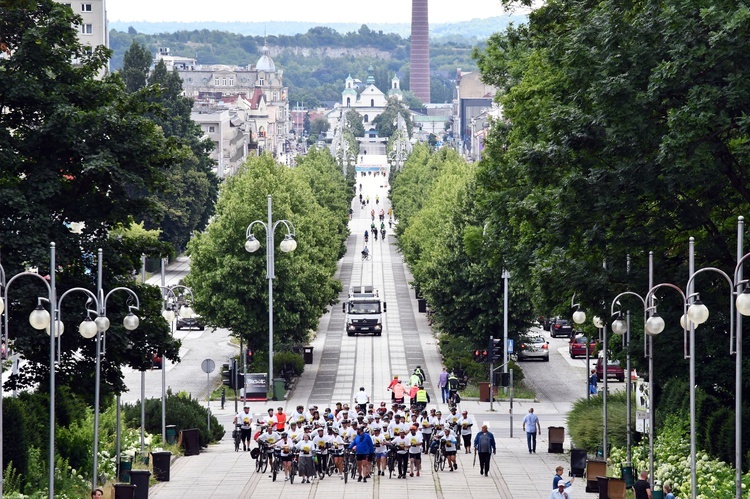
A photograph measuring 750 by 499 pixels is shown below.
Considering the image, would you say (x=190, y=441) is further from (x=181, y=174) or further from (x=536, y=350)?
(x=181, y=174)

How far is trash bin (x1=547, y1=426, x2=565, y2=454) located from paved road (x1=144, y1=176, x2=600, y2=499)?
0.48m

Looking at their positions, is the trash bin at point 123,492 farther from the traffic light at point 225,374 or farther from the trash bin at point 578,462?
the traffic light at point 225,374

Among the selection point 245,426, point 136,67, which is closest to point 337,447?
point 245,426

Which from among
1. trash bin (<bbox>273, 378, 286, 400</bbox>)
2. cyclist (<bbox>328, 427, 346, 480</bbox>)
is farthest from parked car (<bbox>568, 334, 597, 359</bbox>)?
cyclist (<bbox>328, 427, 346, 480</bbox>)

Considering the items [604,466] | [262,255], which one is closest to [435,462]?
[604,466]

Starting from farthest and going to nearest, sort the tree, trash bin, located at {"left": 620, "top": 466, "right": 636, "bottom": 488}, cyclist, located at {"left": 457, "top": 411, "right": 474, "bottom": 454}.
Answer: the tree, cyclist, located at {"left": 457, "top": 411, "right": 474, "bottom": 454}, trash bin, located at {"left": 620, "top": 466, "right": 636, "bottom": 488}

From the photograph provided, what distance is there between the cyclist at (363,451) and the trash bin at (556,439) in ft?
30.9

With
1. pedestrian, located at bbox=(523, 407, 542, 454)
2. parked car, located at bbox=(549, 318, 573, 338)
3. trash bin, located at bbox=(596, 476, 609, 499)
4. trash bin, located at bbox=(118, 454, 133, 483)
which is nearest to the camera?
trash bin, located at bbox=(596, 476, 609, 499)

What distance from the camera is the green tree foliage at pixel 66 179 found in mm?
37531

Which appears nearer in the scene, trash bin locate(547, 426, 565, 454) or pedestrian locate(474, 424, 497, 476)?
pedestrian locate(474, 424, 497, 476)

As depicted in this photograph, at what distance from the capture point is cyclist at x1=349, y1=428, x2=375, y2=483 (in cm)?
4100

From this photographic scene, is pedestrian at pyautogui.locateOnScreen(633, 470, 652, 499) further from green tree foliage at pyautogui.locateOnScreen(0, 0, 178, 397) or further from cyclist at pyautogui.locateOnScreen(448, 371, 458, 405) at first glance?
cyclist at pyautogui.locateOnScreen(448, 371, 458, 405)

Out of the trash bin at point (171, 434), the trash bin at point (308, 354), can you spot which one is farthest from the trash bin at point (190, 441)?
the trash bin at point (308, 354)

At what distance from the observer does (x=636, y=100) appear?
3716 centimetres
